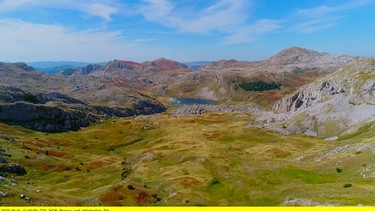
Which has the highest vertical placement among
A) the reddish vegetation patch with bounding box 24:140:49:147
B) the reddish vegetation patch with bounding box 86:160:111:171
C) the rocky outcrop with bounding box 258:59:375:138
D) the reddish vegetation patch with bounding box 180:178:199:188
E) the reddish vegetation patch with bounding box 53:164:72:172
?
the rocky outcrop with bounding box 258:59:375:138

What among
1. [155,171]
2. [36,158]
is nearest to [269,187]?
[155,171]

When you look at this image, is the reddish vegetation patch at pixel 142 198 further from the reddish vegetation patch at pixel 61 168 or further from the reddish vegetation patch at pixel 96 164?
the reddish vegetation patch at pixel 61 168

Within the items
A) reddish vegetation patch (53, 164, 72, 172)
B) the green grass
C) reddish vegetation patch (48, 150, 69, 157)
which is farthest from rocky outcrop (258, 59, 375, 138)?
reddish vegetation patch (53, 164, 72, 172)

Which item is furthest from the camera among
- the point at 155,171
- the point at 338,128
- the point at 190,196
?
the point at 338,128

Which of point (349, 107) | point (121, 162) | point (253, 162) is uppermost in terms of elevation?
point (349, 107)

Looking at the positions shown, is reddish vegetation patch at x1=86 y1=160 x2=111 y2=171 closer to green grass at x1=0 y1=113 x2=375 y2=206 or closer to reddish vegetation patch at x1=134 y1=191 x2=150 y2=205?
green grass at x1=0 y1=113 x2=375 y2=206

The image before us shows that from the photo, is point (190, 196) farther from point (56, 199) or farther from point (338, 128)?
→ point (338, 128)

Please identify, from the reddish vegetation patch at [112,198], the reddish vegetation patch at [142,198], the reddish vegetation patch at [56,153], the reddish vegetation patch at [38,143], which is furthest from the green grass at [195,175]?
the reddish vegetation patch at [38,143]
